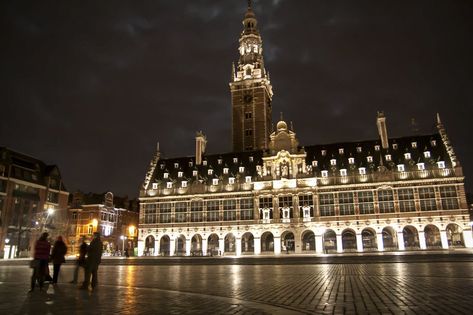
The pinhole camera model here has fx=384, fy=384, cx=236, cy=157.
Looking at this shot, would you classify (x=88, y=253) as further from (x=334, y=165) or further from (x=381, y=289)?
(x=334, y=165)

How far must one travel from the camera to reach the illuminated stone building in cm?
5516

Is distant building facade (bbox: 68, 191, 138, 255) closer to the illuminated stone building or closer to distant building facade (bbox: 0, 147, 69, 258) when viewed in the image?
distant building facade (bbox: 0, 147, 69, 258)

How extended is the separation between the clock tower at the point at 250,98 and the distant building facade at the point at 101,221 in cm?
2931

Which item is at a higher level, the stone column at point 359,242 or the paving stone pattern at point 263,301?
the stone column at point 359,242

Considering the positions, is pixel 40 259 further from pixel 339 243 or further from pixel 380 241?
pixel 380 241

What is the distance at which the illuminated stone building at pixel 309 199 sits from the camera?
181 feet

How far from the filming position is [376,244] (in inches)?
2234

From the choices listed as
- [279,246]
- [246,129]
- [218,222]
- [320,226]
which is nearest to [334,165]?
[320,226]

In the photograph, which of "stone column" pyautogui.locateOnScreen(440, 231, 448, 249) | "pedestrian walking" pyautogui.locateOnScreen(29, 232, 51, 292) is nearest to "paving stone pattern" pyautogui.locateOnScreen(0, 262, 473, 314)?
"pedestrian walking" pyautogui.locateOnScreen(29, 232, 51, 292)

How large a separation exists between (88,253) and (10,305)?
5505 millimetres

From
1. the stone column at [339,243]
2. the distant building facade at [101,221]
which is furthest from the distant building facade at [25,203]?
the stone column at [339,243]

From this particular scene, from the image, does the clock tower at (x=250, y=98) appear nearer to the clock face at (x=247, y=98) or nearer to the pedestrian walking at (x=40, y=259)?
the clock face at (x=247, y=98)

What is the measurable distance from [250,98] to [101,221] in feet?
133

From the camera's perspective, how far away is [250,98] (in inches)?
3376
